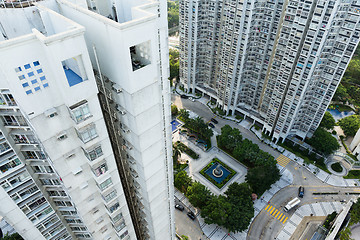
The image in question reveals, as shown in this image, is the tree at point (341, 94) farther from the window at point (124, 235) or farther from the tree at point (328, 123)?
the window at point (124, 235)

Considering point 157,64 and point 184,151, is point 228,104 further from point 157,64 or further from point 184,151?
point 157,64

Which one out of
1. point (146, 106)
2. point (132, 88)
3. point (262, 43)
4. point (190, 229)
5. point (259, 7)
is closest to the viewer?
point (132, 88)

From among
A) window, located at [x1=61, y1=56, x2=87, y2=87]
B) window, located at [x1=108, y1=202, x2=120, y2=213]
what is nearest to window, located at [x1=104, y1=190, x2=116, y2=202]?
window, located at [x1=108, y1=202, x2=120, y2=213]

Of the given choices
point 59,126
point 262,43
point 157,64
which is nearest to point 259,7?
point 262,43

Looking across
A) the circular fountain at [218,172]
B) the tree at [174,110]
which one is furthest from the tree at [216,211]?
the tree at [174,110]

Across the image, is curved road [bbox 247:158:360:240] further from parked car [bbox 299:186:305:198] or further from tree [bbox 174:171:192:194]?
tree [bbox 174:171:192:194]

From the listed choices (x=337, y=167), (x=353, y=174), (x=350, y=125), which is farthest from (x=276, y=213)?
(x=350, y=125)

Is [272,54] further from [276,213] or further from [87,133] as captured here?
[87,133]
